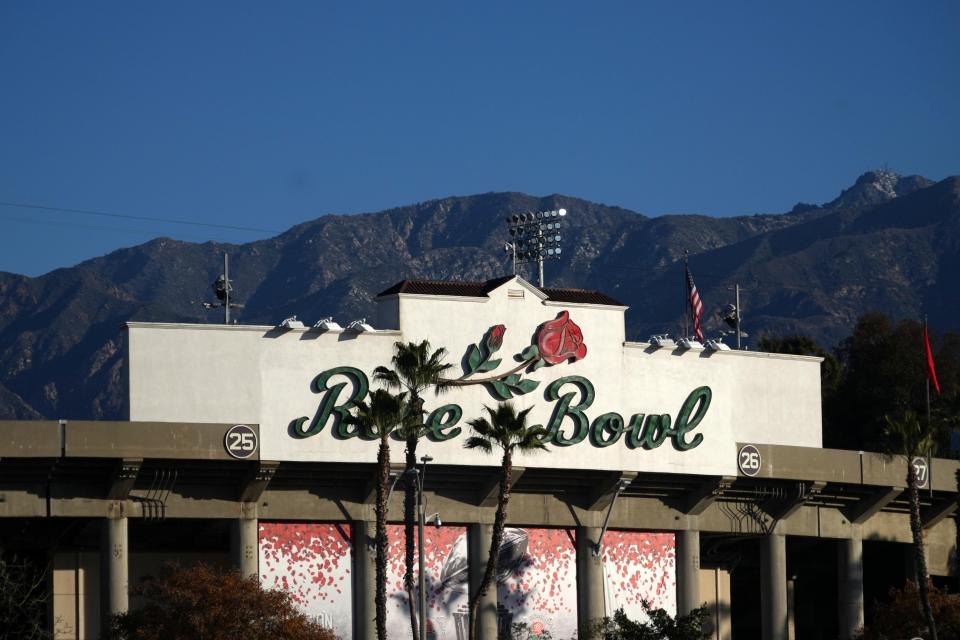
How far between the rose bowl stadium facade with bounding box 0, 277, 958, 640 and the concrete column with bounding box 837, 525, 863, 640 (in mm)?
117

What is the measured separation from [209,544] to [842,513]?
33.3m

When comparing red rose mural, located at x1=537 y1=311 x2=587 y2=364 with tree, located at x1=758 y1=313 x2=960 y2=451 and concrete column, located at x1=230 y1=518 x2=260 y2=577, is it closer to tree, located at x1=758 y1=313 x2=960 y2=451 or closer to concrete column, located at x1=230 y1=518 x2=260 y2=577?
concrete column, located at x1=230 y1=518 x2=260 y2=577

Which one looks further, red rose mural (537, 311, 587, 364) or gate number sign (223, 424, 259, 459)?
red rose mural (537, 311, 587, 364)

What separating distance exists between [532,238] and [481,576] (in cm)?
1853

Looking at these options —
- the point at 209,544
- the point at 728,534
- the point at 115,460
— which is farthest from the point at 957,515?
the point at 115,460

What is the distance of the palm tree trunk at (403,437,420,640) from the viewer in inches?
3017

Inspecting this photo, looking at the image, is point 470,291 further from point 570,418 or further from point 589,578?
point 589,578

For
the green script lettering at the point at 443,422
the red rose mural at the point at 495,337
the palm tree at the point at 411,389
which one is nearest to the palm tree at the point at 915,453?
the red rose mural at the point at 495,337

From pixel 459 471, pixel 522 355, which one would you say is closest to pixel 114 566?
pixel 459 471

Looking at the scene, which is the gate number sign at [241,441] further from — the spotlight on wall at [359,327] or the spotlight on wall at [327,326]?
the spotlight on wall at [359,327]

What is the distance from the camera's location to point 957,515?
96062 mm

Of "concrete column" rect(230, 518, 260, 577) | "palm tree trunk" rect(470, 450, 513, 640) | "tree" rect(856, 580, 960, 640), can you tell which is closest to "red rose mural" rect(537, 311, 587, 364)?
"palm tree trunk" rect(470, 450, 513, 640)

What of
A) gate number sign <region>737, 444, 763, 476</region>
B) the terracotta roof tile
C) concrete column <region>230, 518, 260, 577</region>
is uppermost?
the terracotta roof tile

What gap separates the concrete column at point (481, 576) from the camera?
A: 3342 inches
